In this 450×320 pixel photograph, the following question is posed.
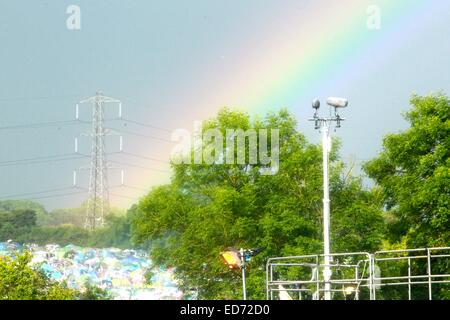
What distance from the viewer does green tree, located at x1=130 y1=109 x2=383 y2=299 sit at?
5712 centimetres

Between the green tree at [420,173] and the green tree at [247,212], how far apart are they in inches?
176

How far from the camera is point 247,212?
2344 inches

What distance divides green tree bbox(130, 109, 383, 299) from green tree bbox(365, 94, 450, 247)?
4461mm

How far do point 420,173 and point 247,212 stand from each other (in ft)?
41.2

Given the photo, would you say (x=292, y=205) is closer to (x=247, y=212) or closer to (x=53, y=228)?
(x=247, y=212)

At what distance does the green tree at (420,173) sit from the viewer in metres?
50.0

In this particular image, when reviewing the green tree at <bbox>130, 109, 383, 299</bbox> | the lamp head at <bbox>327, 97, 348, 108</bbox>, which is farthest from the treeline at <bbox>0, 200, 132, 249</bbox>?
the lamp head at <bbox>327, 97, 348, 108</bbox>

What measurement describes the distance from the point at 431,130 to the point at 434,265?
24.4 ft

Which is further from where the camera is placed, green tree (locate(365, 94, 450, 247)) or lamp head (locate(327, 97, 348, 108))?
green tree (locate(365, 94, 450, 247))

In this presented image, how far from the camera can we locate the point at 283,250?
56500 mm

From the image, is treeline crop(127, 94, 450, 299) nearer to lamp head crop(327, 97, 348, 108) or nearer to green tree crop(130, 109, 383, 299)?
green tree crop(130, 109, 383, 299)

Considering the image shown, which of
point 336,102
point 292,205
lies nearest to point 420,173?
point 292,205
